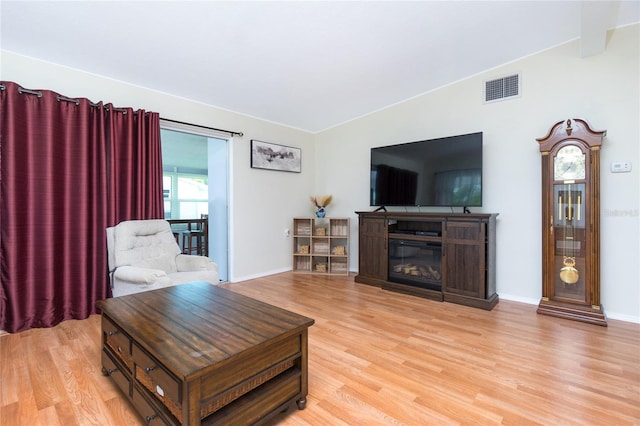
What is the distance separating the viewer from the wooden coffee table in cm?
120

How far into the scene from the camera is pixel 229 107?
4.04m

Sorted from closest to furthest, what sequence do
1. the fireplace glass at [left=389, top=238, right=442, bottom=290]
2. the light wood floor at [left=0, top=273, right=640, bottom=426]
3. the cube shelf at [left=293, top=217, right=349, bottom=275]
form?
the light wood floor at [left=0, top=273, right=640, bottom=426], the fireplace glass at [left=389, top=238, right=442, bottom=290], the cube shelf at [left=293, top=217, right=349, bottom=275]

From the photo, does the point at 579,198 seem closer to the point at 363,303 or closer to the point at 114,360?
the point at 363,303

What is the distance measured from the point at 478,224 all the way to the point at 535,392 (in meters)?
1.77

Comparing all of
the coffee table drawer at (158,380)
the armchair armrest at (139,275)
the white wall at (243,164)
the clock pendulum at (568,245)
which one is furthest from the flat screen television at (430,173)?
the coffee table drawer at (158,380)

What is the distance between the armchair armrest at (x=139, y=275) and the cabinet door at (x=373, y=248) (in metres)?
2.50

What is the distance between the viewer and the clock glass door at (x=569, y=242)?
9.37 feet

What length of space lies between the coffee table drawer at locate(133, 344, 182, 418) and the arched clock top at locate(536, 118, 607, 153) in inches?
137

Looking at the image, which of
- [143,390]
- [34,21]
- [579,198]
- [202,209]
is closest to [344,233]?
[579,198]

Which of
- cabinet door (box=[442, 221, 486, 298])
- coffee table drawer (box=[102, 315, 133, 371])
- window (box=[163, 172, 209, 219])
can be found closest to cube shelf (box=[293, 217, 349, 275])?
cabinet door (box=[442, 221, 486, 298])

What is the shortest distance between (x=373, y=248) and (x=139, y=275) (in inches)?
106

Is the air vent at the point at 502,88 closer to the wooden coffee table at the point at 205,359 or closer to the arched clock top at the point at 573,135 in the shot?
the arched clock top at the point at 573,135

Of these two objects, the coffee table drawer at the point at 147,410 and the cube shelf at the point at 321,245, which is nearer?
the coffee table drawer at the point at 147,410

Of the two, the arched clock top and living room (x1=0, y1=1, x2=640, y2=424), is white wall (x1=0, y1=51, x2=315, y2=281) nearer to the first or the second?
living room (x1=0, y1=1, x2=640, y2=424)
